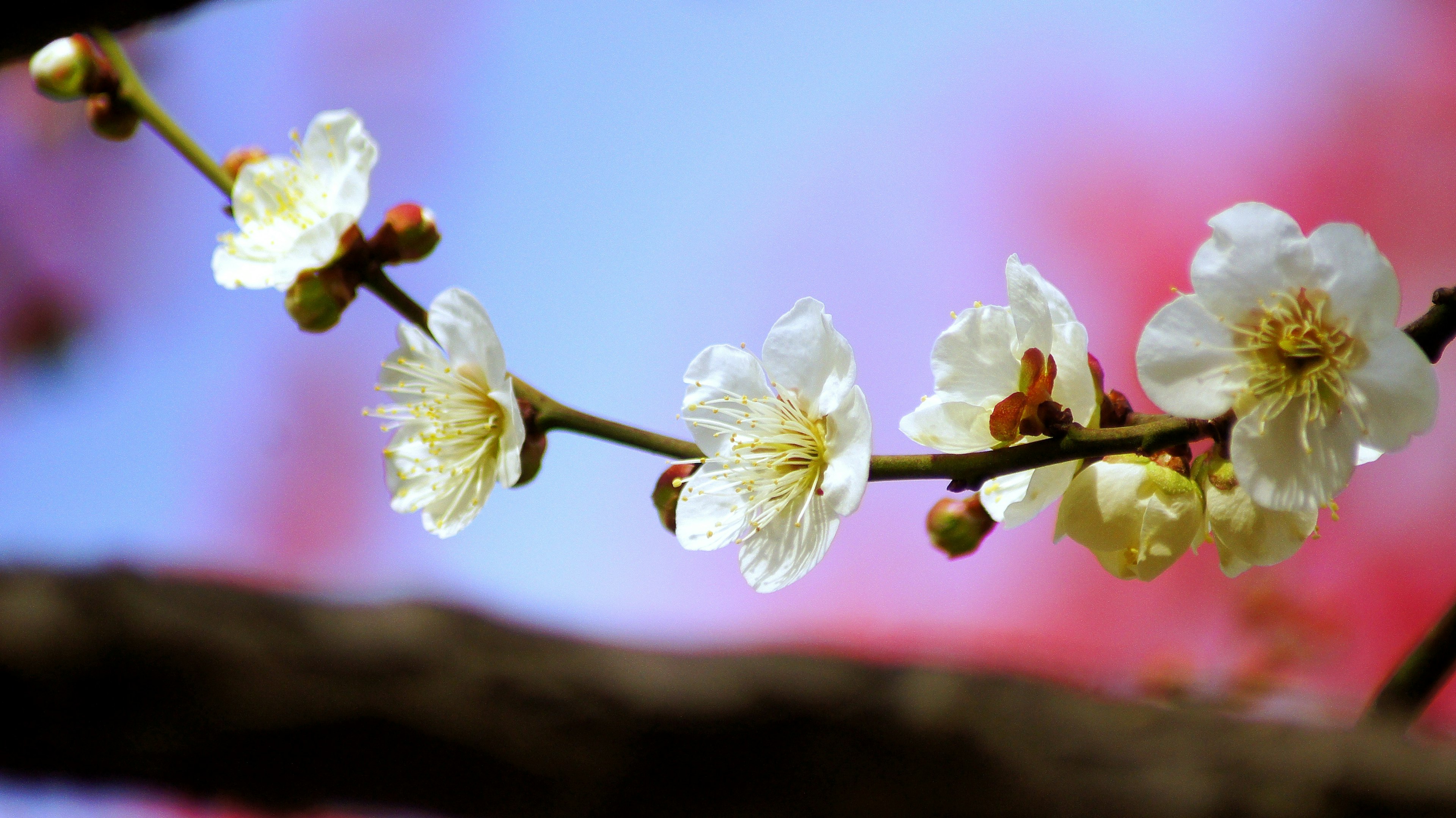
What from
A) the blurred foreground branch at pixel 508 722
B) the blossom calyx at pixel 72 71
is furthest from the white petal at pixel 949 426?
the blurred foreground branch at pixel 508 722

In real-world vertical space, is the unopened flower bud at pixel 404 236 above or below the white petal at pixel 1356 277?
above

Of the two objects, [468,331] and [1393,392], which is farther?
[468,331]

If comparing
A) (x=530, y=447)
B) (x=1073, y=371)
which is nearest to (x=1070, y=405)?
(x=1073, y=371)

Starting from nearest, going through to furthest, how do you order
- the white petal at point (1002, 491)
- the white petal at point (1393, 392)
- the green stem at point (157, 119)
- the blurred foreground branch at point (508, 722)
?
the white petal at point (1393, 392), the white petal at point (1002, 491), the green stem at point (157, 119), the blurred foreground branch at point (508, 722)

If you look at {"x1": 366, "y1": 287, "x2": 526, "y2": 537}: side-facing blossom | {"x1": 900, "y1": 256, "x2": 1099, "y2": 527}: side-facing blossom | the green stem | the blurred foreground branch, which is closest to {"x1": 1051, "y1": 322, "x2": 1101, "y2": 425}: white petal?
{"x1": 900, "y1": 256, "x2": 1099, "y2": 527}: side-facing blossom

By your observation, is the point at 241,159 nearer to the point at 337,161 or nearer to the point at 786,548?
the point at 337,161

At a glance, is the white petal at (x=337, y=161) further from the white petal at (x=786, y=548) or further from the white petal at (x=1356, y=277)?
the white petal at (x=1356, y=277)

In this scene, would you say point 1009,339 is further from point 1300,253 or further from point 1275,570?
point 1275,570
